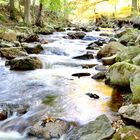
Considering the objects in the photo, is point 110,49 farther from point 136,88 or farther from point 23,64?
point 136,88

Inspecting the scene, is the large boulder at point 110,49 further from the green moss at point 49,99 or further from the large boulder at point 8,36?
the green moss at point 49,99

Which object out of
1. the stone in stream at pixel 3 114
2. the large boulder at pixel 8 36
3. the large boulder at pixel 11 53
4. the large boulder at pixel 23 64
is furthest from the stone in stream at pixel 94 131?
the large boulder at pixel 8 36

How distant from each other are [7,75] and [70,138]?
468 centimetres

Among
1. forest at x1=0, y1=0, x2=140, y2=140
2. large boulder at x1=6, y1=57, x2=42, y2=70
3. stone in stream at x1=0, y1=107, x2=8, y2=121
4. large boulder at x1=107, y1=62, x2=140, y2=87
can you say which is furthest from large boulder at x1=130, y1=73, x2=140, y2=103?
large boulder at x1=6, y1=57, x2=42, y2=70

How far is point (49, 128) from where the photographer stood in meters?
4.96

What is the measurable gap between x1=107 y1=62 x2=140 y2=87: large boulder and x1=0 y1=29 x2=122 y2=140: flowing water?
29cm

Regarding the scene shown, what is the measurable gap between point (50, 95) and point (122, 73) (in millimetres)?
1651

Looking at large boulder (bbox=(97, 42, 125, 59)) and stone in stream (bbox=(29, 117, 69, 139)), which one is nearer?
stone in stream (bbox=(29, 117, 69, 139))

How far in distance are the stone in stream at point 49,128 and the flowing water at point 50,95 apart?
226 millimetres

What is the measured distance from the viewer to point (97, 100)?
6.50m

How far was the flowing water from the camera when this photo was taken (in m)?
5.50

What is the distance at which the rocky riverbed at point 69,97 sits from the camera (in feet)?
15.9

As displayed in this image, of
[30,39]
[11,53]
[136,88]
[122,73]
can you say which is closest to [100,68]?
[122,73]

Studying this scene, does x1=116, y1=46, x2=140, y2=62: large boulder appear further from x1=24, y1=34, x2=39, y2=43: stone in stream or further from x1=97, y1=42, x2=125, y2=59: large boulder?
x1=24, y1=34, x2=39, y2=43: stone in stream
